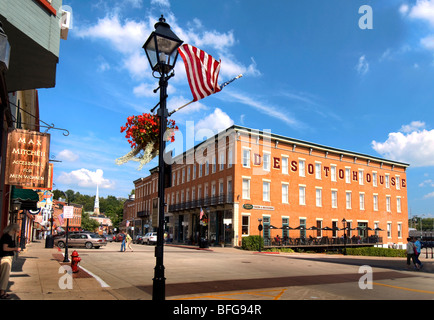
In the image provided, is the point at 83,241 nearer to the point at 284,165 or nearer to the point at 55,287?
the point at 284,165

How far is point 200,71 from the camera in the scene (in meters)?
8.41

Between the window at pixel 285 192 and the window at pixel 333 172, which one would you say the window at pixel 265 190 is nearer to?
the window at pixel 285 192

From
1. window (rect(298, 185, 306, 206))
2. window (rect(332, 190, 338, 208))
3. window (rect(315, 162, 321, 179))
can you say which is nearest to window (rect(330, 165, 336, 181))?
window (rect(332, 190, 338, 208))

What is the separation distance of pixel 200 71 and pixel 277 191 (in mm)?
35547

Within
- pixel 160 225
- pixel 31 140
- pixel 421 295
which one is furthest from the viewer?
pixel 421 295

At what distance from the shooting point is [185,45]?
856 centimetres

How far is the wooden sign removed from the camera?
891cm

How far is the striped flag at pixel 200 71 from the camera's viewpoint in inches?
328

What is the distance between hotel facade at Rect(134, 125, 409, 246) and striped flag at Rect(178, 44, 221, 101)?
26.2 meters

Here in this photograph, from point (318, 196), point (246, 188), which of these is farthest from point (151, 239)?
point (318, 196)

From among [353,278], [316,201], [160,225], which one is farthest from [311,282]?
[316,201]

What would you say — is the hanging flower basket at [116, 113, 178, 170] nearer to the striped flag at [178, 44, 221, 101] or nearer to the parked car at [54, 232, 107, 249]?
the striped flag at [178, 44, 221, 101]

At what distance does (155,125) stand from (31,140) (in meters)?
3.54
